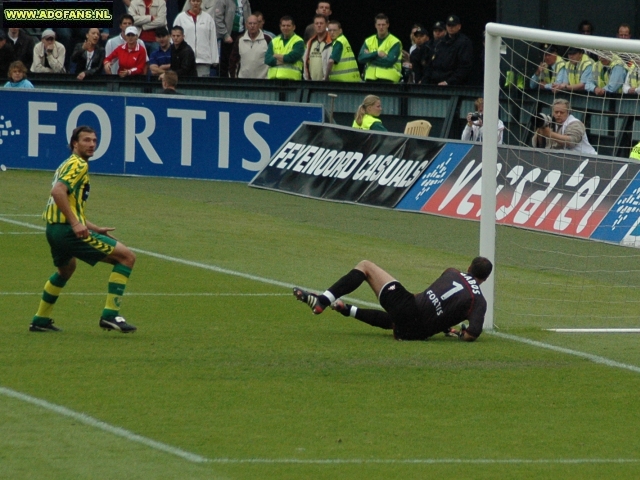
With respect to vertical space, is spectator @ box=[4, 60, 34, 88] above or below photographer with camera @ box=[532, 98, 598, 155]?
above

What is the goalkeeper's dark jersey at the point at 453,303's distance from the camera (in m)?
10.5

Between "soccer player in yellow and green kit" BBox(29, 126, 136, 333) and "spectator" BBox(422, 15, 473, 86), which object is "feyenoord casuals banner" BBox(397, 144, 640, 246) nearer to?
"spectator" BBox(422, 15, 473, 86)

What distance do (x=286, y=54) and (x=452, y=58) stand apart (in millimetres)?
3069

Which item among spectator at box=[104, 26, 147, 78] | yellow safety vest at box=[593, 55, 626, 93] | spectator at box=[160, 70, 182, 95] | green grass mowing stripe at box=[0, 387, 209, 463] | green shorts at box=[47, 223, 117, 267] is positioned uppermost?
spectator at box=[104, 26, 147, 78]

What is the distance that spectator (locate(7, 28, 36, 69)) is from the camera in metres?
26.2

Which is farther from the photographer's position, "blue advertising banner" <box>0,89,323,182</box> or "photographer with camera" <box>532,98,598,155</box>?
"blue advertising banner" <box>0,89,323,182</box>

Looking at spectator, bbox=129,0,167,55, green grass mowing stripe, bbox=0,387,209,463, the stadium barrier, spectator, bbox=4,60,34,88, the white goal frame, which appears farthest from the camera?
spectator, bbox=129,0,167,55

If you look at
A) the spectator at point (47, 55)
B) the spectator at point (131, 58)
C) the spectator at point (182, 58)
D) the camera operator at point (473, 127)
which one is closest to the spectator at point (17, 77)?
the spectator at point (131, 58)

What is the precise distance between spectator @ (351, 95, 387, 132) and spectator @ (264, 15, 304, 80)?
144 inches

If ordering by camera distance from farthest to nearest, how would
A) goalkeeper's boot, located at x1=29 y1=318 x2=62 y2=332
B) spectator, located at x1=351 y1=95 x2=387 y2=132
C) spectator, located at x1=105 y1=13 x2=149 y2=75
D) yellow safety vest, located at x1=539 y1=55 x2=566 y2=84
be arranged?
spectator, located at x1=105 y1=13 x2=149 y2=75
spectator, located at x1=351 y1=95 x2=387 y2=132
yellow safety vest, located at x1=539 y1=55 x2=566 y2=84
goalkeeper's boot, located at x1=29 y1=318 x2=62 y2=332

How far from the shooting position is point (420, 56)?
2406cm

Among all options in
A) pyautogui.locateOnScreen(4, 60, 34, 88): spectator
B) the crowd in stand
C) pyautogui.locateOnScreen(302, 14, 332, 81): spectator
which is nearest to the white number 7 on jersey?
the crowd in stand

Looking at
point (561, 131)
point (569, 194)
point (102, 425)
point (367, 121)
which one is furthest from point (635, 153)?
point (102, 425)

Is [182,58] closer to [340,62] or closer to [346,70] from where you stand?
[340,62]
